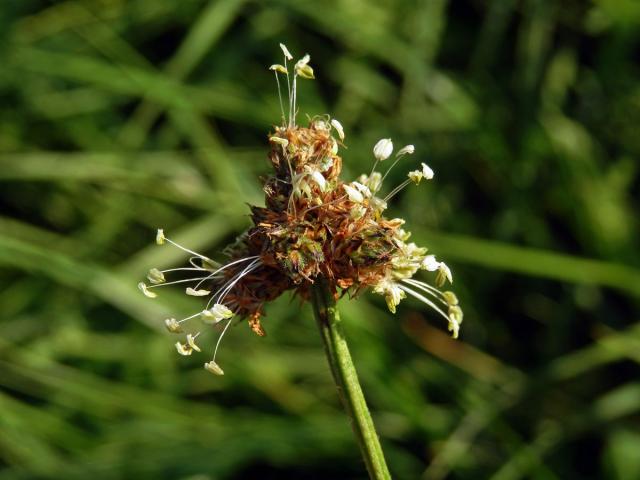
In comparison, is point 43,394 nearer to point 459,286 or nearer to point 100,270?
point 100,270

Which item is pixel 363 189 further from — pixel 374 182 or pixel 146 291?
pixel 146 291

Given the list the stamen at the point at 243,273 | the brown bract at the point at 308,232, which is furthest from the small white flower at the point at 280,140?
the stamen at the point at 243,273

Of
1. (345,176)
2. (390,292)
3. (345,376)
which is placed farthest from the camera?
(345,176)

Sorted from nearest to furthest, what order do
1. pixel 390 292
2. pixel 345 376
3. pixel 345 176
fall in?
pixel 345 376 < pixel 390 292 < pixel 345 176

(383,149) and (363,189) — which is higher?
(383,149)

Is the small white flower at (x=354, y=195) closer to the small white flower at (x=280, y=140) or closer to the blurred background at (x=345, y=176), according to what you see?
the small white flower at (x=280, y=140)

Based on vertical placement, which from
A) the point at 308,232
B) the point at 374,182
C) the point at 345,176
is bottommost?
the point at 308,232

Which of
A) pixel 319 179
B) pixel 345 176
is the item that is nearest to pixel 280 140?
pixel 319 179
